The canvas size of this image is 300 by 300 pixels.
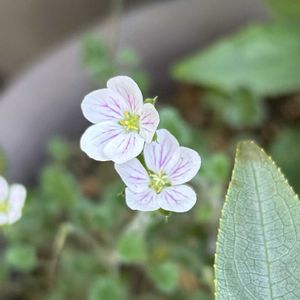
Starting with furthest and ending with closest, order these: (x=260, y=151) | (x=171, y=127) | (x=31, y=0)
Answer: (x=31, y=0) → (x=171, y=127) → (x=260, y=151)

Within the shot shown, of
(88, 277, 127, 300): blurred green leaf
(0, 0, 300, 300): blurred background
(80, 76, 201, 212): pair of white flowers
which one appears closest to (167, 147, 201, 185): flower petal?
(80, 76, 201, 212): pair of white flowers

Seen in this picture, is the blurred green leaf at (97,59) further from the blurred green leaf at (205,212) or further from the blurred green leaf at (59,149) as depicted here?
the blurred green leaf at (205,212)

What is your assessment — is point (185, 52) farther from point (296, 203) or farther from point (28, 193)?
point (296, 203)

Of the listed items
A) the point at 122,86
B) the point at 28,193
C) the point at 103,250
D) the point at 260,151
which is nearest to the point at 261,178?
the point at 260,151

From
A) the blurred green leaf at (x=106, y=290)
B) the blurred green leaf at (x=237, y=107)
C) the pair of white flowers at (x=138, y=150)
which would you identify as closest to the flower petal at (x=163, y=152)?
the pair of white flowers at (x=138, y=150)

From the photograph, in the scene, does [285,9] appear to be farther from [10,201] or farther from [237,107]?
[10,201]

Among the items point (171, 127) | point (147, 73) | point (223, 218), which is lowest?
point (223, 218)

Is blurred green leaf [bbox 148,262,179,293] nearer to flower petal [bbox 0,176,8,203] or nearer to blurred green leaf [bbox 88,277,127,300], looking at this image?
blurred green leaf [bbox 88,277,127,300]
